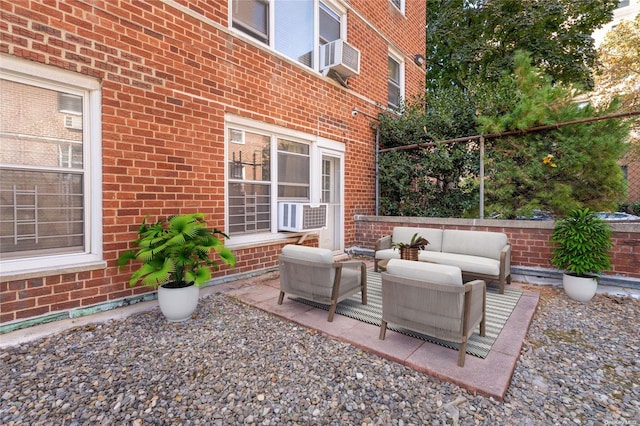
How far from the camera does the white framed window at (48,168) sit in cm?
293

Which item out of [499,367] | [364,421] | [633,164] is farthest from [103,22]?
[633,164]

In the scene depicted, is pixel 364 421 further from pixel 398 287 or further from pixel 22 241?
pixel 22 241

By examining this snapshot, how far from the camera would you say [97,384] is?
2240 mm

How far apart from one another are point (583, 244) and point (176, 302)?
5.30 metres

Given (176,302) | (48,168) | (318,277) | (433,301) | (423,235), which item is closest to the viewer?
(433,301)

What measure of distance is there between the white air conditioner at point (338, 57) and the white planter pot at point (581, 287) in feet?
17.7

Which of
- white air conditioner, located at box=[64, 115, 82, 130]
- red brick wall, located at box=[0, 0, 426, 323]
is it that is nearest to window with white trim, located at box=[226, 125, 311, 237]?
red brick wall, located at box=[0, 0, 426, 323]

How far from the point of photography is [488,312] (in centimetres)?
367

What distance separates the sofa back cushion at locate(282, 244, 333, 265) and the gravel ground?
778 mm

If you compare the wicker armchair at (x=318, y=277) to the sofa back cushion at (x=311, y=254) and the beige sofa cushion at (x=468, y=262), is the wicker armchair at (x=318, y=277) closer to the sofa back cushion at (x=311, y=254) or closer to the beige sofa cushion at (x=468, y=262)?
the sofa back cushion at (x=311, y=254)

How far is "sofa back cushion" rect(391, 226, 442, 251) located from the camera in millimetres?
5579

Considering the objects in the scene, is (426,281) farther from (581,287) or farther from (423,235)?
(423,235)

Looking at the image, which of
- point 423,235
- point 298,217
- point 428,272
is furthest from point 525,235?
point 298,217

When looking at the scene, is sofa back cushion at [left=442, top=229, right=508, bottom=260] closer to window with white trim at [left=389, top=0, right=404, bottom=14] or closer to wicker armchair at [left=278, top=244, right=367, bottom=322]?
wicker armchair at [left=278, top=244, right=367, bottom=322]
